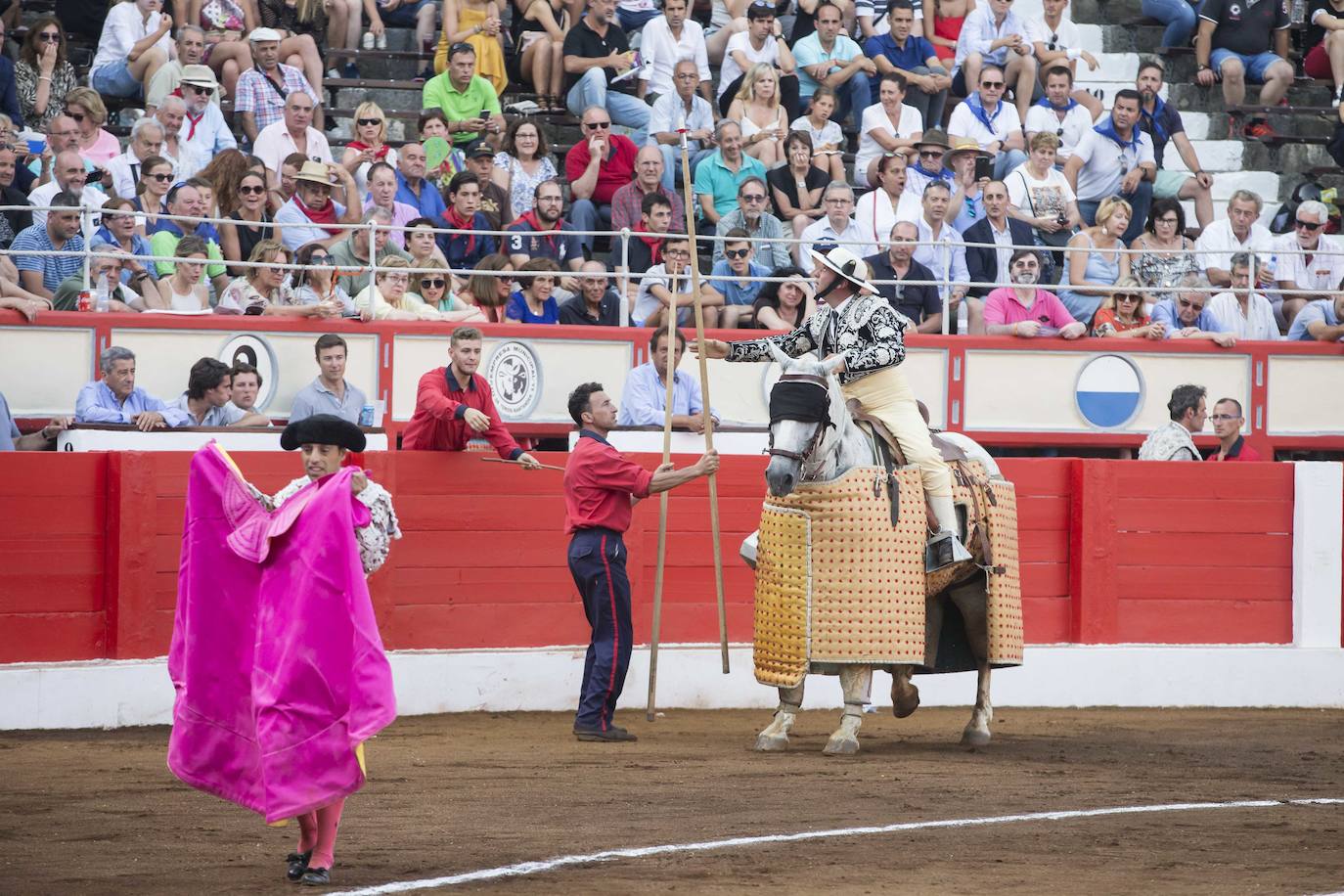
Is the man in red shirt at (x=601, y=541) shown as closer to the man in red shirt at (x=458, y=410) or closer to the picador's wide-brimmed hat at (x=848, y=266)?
the man in red shirt at (x=458, y=410)

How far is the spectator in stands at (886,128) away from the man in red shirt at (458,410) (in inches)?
215

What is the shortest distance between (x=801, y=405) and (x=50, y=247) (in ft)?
18.5

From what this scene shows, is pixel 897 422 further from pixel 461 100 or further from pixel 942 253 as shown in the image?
pixel 461 100

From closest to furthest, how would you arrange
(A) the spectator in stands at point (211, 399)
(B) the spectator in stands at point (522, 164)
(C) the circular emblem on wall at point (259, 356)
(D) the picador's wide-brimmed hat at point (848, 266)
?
(D) the picador's wide-brimmed hat at point (848, 266) → (A) the spectator in stands at point (211, 399) → (C) the circular emblem on wall at point (259, 356) → (B) the spectator in stands at point (522, 164)

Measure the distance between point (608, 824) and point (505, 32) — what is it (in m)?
9.23

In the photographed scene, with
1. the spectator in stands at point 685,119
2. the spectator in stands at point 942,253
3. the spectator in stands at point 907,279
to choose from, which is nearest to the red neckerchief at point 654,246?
the spectator in stands at point 685,119

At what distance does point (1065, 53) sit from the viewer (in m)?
15.3

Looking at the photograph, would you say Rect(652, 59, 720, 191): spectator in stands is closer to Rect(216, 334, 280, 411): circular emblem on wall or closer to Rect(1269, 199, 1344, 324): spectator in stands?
Rect(216, 334, 280, 411): circular emblem on wall

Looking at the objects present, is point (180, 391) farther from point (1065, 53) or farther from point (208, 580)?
point (1065, 53)

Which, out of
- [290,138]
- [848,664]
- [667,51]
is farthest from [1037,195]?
[848,664]

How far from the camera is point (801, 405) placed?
25.1ft

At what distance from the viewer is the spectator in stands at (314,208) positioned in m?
12.0

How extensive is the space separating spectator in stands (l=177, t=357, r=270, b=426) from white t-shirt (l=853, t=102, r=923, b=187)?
5.47 m

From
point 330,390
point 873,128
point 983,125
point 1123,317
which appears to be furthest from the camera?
point 983,125
